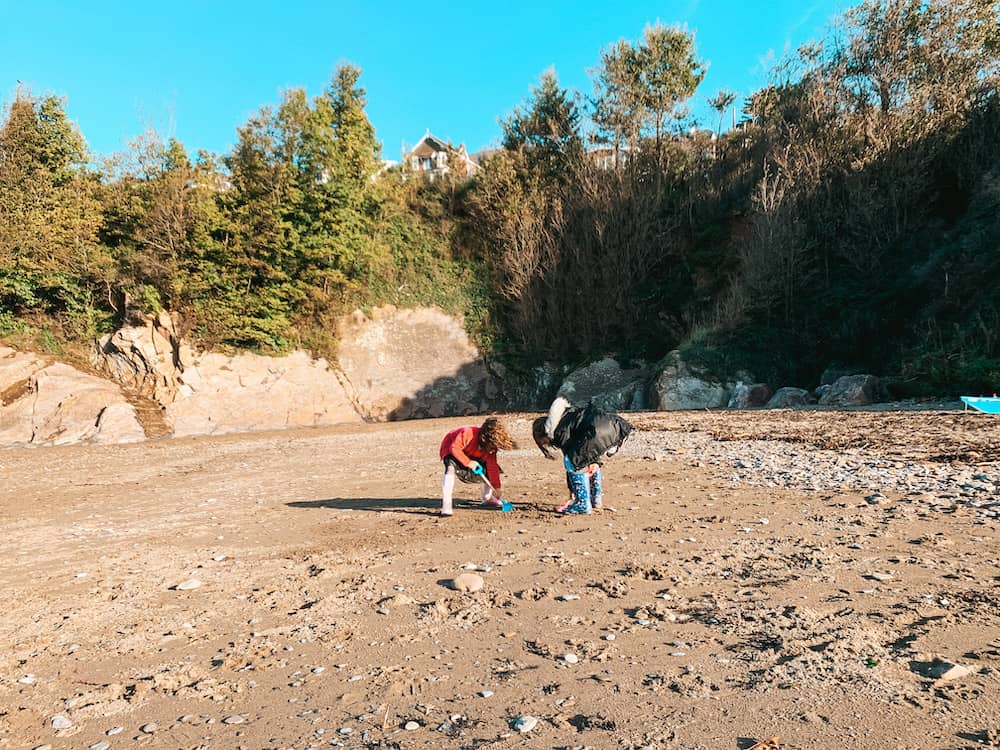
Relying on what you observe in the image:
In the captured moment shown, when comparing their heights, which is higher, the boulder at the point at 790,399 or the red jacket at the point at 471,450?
the red jacket at the point at 471,450

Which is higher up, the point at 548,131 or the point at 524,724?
the point at 548,131

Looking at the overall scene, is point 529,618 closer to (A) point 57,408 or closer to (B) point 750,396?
(B) point 750,396

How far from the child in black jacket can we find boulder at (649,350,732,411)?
14.6 m

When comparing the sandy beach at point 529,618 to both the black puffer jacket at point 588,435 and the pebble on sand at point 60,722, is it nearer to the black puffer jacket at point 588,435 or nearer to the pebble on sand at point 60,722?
the pebble on sand at point 60,722

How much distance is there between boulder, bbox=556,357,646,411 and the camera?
23609 mm

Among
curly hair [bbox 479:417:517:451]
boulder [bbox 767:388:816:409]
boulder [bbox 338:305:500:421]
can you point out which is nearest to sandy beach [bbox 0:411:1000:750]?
curly hair [bbox 479:417:517:451]

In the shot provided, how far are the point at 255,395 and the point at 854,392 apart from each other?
20.5 metres

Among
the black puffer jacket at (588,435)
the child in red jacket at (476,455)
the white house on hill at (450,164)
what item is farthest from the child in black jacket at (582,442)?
the white house on hill at (450,164)

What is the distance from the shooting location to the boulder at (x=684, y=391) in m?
21.0

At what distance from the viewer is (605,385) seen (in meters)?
25.4

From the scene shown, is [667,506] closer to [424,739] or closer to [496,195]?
[424,739]

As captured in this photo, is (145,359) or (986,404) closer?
(986,404)

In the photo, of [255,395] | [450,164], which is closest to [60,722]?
[255,395]

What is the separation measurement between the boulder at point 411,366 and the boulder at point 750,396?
10.9 meters
